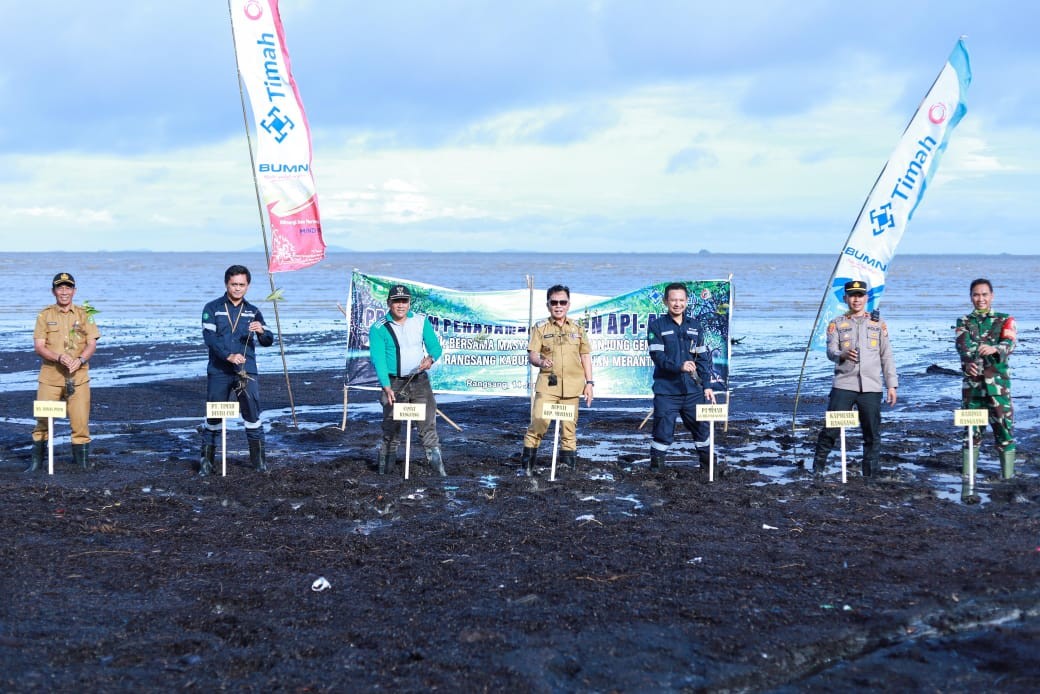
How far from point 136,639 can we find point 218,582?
1028 millimetres

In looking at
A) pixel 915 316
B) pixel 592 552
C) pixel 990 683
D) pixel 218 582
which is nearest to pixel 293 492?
pixel 218 582

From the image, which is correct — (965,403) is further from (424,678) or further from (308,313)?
(308,313)

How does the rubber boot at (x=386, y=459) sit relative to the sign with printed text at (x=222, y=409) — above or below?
below

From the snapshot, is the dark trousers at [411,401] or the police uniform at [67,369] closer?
the dark trousers at [411,401]

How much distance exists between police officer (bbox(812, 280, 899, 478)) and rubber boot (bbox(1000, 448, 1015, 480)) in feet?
3.65

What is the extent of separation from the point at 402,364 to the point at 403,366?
23 millimetres

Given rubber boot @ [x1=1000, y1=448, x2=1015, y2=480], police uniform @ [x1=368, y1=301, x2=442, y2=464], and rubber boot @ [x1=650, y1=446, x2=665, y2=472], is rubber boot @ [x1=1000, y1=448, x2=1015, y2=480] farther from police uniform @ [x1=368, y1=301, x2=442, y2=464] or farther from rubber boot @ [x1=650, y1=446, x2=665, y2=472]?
police uniform @ [x1=368, y1=301, x2=442, y2=464]

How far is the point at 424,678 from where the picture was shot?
493 centimetres

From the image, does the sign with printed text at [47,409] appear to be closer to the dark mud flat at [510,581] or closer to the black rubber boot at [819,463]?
the dark mud flat at [510,581]

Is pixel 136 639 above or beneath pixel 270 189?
beneath

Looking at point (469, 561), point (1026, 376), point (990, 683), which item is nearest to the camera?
point (990, 683)

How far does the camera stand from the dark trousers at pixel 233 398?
394 inches

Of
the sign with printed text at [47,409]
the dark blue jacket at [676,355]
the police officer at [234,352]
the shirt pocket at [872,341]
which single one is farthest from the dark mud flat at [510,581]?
the shirt pocket at [872,341]

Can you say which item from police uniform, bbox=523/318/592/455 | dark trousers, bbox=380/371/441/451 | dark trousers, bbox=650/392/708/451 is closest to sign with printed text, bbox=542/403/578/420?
police uniform, bbox=523/318/592/455
